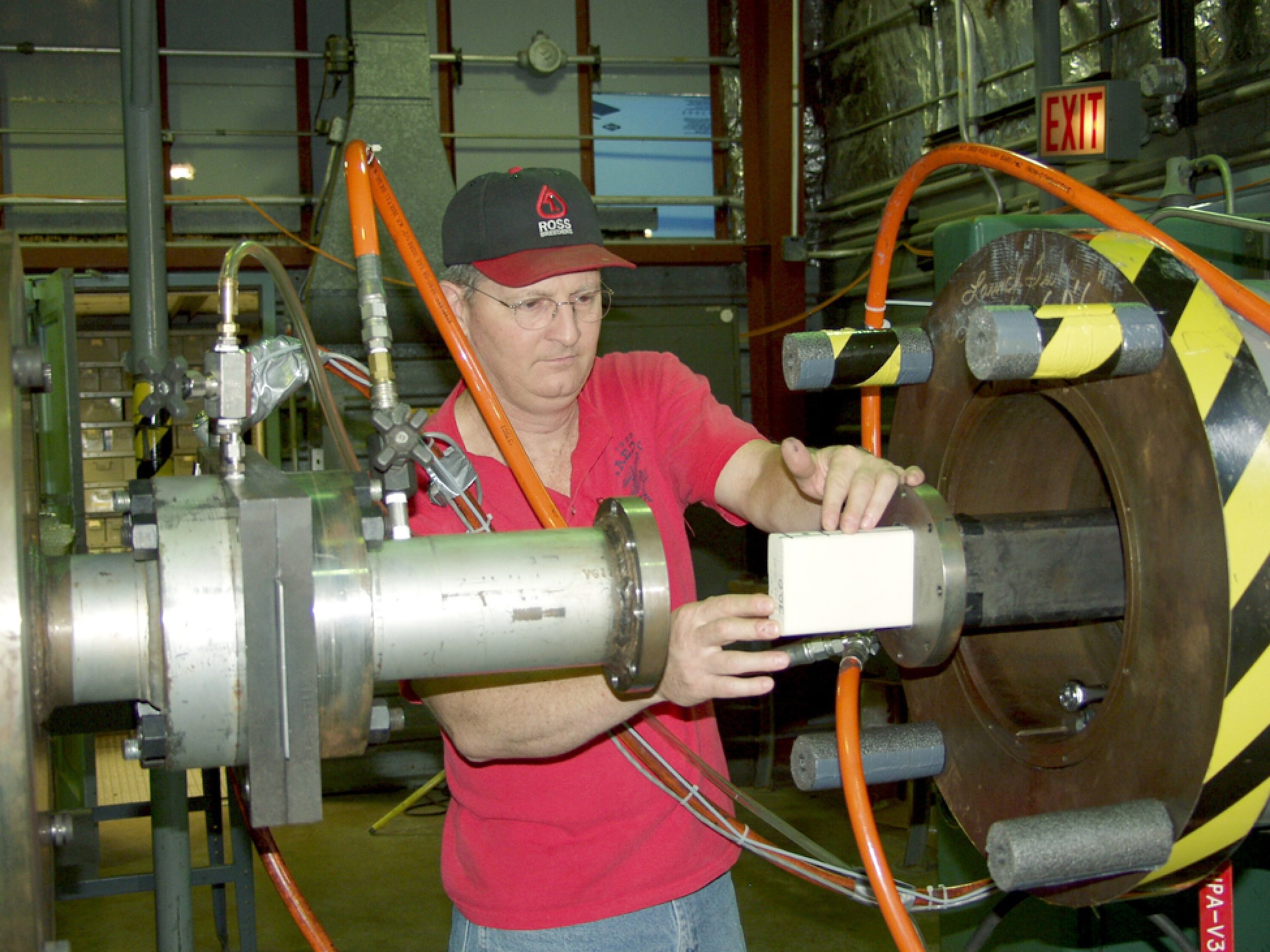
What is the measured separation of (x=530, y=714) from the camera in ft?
3.06

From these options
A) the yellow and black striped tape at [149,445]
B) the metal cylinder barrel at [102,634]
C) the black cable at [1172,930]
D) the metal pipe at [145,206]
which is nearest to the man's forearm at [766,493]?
the black cable at [1172,930]

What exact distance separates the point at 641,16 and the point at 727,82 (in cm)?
59

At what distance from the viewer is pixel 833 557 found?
703mm

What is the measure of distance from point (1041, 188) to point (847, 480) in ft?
0.90

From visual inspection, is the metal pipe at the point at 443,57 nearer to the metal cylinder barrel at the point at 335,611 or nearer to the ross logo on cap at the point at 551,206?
the ross logo on cap at the point at 551,206

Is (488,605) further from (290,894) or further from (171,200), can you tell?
(171,200)

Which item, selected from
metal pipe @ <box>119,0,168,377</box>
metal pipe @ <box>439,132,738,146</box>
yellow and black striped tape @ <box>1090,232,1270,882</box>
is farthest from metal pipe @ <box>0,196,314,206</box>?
yellow and black striped tape @ <box>1090,232,1270,882</box>

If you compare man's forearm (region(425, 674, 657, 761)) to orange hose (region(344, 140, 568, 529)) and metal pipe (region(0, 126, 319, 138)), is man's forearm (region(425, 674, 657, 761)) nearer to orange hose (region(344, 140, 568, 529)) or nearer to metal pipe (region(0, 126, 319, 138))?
orange hose (region(344, 140, 568, 529))

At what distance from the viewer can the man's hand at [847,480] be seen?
0.80 m

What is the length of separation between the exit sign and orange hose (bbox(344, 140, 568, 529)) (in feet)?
7.43

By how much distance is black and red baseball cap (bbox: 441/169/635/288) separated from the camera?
48.9 inches

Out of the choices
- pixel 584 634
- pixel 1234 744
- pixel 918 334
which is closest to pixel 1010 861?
pixel 1234 744

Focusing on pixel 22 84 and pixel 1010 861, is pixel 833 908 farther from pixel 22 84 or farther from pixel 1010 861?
pixel 22 84

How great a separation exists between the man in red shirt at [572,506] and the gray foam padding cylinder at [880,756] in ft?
1.11
